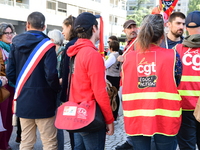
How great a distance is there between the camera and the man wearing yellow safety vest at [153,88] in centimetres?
247

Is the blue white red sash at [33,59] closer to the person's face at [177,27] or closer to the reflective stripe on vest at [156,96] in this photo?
the reflective stripe on vest at [156,96]

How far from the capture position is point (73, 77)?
2.75 meters

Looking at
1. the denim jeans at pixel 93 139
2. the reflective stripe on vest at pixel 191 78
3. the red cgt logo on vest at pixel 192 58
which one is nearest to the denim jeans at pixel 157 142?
the denim jeans at pixel 93 139

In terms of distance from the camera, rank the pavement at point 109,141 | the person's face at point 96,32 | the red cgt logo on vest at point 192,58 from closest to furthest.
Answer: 1. the person's face at point 96,32
2. the red cgt logo on vest at point 192,58
3. the pavement at point 109,141

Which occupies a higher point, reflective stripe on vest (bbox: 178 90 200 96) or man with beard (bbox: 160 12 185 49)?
man with beard (bbox: 160 12 185 49)

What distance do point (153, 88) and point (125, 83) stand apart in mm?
290

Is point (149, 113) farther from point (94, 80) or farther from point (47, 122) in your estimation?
point (47, 122)

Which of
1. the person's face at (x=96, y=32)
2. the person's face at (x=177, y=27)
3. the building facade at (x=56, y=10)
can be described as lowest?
the person's face at (x=96, y=32)

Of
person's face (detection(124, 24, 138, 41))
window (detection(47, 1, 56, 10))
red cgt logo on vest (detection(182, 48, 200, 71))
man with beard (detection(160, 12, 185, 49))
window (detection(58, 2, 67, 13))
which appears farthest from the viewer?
window (detection(58, 2, 67, 13))

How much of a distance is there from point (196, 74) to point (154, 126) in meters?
0.92

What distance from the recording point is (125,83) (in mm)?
2621

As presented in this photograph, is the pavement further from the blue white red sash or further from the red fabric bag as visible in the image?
the red fabric bag

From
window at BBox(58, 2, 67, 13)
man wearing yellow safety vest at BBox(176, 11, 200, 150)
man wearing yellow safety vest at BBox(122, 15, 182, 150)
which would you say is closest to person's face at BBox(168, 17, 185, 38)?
man wearing yellow safety vest at BBox(176, 11, 200, 150)

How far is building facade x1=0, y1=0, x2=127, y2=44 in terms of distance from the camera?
26.2 metres
